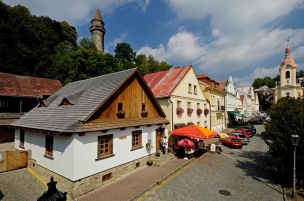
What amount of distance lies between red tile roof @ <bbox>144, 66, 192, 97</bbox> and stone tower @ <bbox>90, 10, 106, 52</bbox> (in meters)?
48.3

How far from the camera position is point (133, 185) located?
11086 mm

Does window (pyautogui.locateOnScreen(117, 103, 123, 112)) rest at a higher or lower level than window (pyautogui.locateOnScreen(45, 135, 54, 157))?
higher

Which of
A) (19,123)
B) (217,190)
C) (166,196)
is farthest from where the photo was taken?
(19,123)

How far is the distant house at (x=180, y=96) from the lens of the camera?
2036cm

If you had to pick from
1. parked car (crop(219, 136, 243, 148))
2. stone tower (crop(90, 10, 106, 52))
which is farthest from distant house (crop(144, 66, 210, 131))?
stone tower (crop(90, 10, 106, 52))

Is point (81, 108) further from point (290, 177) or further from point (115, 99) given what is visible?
point (290, 177)

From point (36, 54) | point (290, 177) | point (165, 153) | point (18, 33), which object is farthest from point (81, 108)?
point (18, 33)

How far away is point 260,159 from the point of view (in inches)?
695

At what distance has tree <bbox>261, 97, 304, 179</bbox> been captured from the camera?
36.1 ft

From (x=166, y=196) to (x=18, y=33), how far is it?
1663 inches

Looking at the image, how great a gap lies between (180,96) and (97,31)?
188 feet

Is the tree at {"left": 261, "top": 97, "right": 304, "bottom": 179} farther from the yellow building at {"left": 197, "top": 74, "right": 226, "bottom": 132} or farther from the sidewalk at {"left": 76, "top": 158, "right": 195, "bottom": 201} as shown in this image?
the yellow building at {"left": 197, "top": 74, "right": 226, "bottom": 132}

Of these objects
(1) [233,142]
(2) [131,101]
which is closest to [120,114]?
(2) [131,101]

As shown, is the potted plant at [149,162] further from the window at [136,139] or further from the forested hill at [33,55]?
the forested hill at [33,55]
